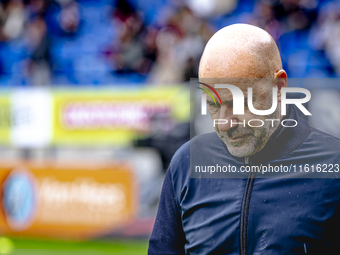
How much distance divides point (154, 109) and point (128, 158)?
2.57 feet

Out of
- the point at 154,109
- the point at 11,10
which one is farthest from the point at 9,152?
the point at 11,10

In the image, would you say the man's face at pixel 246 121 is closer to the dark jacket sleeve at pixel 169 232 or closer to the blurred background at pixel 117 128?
the dark jacket sleeve at pixel 169 232

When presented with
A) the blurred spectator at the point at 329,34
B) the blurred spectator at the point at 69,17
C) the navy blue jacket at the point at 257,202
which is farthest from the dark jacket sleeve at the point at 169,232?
the blurred spectator at the point at 69,17

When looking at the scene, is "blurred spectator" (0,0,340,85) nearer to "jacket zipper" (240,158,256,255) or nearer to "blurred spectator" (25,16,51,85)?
"blurred spectator" (25,16,51,85)

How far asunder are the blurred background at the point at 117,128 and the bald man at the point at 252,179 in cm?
464

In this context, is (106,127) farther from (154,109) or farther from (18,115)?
(18,115)

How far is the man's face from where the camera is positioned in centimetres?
138

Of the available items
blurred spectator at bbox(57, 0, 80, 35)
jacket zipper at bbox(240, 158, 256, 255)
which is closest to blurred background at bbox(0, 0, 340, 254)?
blurred spectator at bbox(57, 0, 80, 35)

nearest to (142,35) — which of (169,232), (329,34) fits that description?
(329,34)

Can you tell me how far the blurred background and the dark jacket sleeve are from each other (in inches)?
181

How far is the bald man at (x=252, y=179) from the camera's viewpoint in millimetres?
1350

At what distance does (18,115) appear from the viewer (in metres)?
7.14

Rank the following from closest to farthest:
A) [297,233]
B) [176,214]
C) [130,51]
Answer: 1. [297,233]
2. [176,214]
3. [130,51]

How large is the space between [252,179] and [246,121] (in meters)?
0.20
